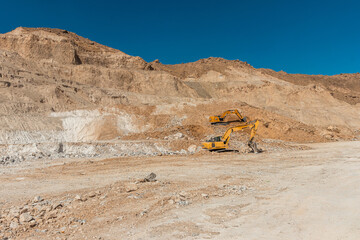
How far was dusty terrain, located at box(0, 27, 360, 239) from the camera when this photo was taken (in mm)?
4766

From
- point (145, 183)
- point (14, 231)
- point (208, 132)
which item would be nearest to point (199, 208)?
point (145, 183)

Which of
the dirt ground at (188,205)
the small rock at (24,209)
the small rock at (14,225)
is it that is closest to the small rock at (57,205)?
the dirt ground at (188,205)

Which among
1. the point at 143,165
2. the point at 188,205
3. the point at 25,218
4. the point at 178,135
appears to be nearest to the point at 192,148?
the point at 178,135

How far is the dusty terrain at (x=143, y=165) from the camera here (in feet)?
15.6

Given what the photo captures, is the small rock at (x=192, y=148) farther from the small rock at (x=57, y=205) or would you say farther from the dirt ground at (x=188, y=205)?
the small rock at (x=57, y=205)

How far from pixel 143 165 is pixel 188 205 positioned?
20.3 feet

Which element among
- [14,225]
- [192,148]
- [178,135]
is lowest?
[14,225]

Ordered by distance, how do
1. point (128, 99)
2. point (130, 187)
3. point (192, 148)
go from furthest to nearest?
point (128, 99) < point (192, 148) < point (130, 187)

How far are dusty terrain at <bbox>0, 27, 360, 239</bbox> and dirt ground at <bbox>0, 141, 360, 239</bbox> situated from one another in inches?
1.2

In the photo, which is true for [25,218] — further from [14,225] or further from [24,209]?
[24,209]

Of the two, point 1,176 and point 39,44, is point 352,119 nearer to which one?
point 1,176

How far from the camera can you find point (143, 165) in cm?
1169

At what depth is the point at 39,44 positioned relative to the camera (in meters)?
39.9

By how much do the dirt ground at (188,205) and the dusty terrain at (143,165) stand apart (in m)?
0.03
